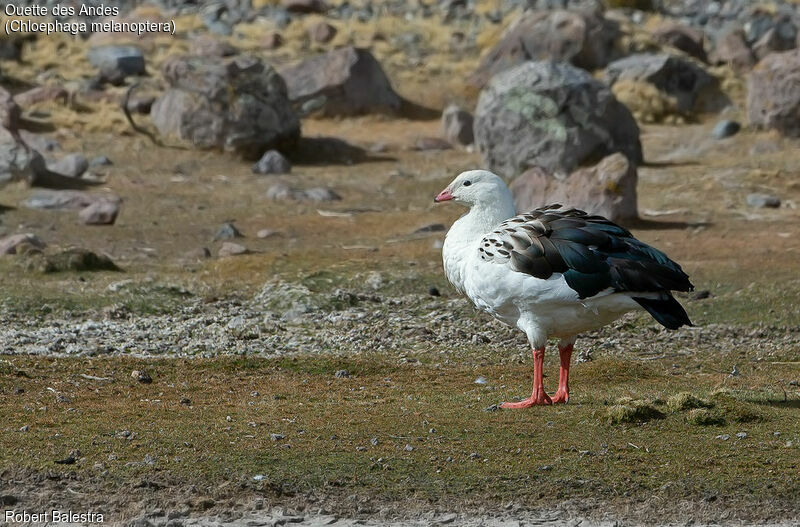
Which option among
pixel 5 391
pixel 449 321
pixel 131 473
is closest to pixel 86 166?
pixel 449 321

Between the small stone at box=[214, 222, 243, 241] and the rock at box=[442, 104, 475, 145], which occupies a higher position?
the rock at box=[442, 104, 475, 145]

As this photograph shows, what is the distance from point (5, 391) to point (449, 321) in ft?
16.5

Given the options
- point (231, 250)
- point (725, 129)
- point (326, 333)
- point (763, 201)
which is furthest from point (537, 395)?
point (725, 129)

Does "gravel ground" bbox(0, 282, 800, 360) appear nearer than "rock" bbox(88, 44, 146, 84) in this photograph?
Yes

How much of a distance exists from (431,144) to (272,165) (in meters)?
3.84

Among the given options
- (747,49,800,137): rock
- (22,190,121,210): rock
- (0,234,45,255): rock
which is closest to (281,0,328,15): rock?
(747,49,800,137): rock

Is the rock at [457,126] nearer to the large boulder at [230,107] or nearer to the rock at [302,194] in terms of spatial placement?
the large boulder at [230,107]

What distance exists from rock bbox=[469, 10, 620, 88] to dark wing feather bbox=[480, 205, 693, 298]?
2461cm

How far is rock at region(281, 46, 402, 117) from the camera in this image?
31344 mm

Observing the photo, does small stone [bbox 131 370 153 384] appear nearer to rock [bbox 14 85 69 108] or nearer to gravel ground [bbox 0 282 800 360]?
gravel ground [bbox 0 282 800 360]

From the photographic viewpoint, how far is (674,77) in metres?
31.9

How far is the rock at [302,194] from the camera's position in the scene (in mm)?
23891

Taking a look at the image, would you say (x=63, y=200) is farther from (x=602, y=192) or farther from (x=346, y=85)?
(x=346, y=85)

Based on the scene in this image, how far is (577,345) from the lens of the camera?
12.9 metres
